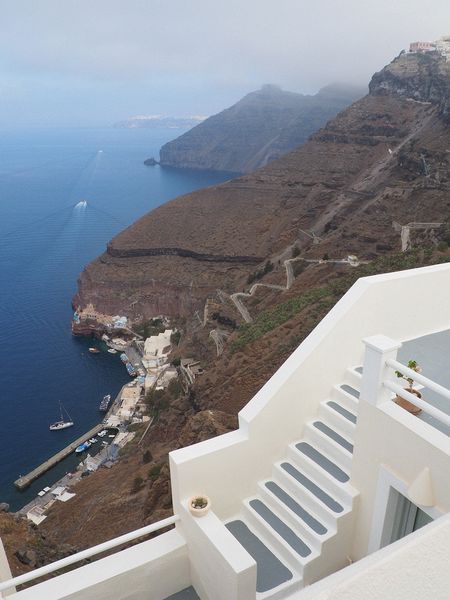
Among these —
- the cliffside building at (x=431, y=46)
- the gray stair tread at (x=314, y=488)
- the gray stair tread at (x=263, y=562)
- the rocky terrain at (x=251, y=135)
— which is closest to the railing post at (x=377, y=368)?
the gray stair tread at (x=314, y=488)

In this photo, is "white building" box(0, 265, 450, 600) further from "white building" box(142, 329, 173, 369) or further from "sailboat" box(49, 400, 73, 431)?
"white building" box(142, 329, 173, 369)

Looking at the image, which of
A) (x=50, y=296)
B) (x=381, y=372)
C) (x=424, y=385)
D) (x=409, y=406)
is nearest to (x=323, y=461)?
(x=409, y=406)

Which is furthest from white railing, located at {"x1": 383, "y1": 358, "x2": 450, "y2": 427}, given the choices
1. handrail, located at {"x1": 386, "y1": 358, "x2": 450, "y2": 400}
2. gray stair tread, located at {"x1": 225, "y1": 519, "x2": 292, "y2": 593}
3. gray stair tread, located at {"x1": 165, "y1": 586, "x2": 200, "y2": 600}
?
gray stair tread, located at {"x1": 165, "y1": 586, "x2": 200, "y2": 600}

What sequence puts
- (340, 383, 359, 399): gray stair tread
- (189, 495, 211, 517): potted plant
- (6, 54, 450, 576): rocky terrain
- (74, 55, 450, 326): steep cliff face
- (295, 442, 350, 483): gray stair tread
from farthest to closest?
1. (74, 55, 450, 326): steep cliff face
2. (6, 54, 450, 576): rocky terrain
3. (340, 383, 359, 399): gray stair tread
4. (295, 442, 350, 483): gray stair tread
5. (189, 495, 211, 517): potted plant

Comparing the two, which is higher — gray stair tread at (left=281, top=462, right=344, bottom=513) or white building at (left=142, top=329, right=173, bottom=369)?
gray stair tread at (left=281, top=462, right=344, bottom=513)

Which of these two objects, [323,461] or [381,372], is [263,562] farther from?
[381,372]
